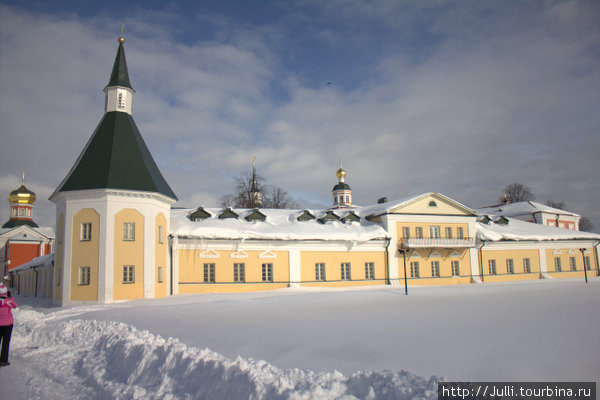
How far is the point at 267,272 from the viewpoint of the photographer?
28.0 metres

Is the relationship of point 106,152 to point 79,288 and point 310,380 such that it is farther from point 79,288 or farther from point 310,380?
point 310,380

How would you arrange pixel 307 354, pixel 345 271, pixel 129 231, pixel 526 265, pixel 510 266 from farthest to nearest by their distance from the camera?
pixel 526 265
pixel 510 266
pixel 345 271
pixel 129 231
pixel 307 354

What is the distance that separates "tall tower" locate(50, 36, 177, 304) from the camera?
2195 cm

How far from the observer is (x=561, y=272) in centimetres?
3659

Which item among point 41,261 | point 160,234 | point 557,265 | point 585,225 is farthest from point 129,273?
point 585,225

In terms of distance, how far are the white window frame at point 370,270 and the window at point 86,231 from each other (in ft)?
59.0

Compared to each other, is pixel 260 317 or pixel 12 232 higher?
pixel 12 232

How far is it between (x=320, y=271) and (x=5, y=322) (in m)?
21.3

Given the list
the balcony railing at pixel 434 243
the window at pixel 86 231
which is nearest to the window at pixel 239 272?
the window at pixel 86 231

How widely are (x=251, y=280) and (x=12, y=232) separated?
41666mm

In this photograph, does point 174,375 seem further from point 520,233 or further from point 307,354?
point 520,233

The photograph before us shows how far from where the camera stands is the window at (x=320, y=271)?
2910 centimetres

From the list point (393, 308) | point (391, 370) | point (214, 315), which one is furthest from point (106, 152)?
point (391, 370)

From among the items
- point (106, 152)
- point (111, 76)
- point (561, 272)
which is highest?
point (111, 76)
